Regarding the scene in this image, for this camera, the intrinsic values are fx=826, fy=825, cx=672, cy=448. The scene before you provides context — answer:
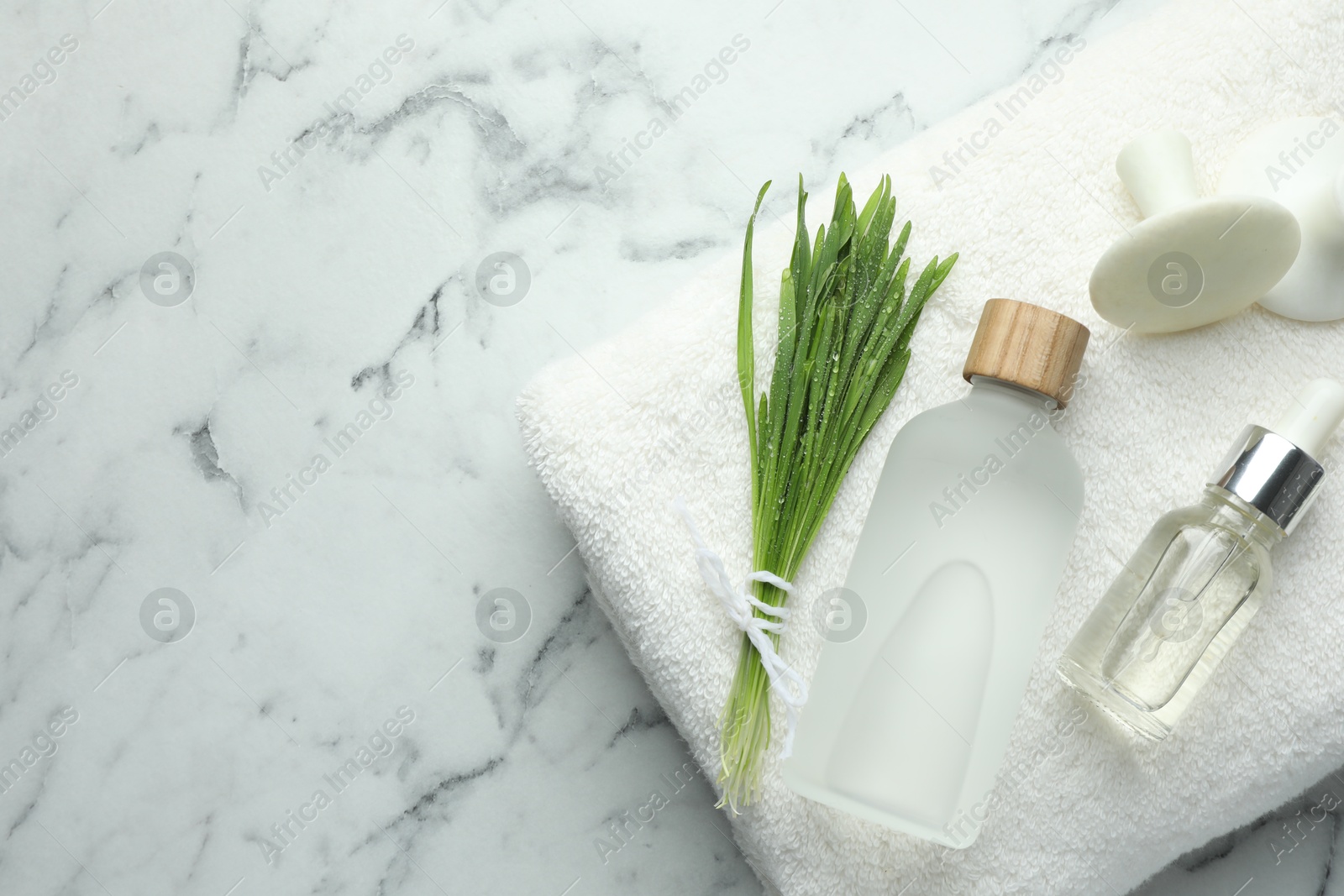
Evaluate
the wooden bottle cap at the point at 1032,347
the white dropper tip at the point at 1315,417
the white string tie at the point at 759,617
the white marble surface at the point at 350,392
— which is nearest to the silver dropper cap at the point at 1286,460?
the white dropper tip at the point at 1315,417

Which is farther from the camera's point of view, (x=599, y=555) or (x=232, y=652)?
(x=232, y=652)

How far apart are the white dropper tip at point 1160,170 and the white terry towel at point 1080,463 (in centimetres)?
3

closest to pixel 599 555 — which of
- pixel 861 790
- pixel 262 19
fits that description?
pixel 861 790

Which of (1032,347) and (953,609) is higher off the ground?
(1032,347)

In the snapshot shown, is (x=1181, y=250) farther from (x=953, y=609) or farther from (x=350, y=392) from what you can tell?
(x=350, y=392)

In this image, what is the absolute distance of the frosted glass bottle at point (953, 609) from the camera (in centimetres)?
53

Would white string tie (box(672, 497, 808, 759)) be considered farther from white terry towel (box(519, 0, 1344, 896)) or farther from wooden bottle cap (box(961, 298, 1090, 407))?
wooden bottle cap (box(961, 298, 1090, 407))

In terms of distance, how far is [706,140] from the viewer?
76 cm

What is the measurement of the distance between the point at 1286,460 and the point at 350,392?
0.72 metres

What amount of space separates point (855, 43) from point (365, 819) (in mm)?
839

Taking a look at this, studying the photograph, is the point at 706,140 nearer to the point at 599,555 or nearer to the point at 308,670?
the point at 599,555

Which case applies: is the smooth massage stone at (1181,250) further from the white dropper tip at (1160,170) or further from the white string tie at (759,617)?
the white string tie at (759,617)

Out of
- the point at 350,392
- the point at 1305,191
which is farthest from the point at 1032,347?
the point at 350,392

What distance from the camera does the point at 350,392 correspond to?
757 millimetres
